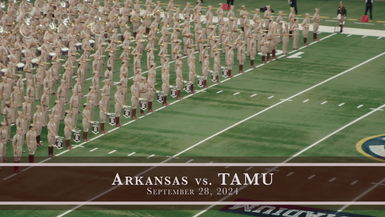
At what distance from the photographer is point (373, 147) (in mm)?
42375

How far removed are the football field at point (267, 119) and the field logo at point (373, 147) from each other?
0.32 meters

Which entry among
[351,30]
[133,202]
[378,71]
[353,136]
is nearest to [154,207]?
[133,202]

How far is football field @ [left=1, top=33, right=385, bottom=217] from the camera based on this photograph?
41750mm

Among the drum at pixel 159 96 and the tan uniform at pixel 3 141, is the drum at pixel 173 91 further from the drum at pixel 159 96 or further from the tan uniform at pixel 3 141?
the tan uniform at pixel 3 141

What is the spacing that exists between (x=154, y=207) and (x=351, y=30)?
Result: 28583 millimetres

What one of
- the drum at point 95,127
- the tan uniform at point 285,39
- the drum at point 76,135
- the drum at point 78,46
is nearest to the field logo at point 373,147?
the drum at point 95,127

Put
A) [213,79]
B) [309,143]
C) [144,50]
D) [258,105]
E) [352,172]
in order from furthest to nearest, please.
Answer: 1. [144,50]
2. [213,79]
3. [258,105]
4. [309,143]
5. [352,172]

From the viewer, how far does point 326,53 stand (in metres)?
57.2

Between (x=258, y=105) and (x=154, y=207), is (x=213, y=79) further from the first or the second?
(x=154, y=207)

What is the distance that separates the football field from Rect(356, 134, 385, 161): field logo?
0.32 m

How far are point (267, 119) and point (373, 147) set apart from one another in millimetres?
5249

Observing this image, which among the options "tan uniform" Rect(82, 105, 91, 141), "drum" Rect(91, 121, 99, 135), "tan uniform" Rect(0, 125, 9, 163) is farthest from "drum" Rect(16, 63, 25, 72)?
"tan uniform" Rect(0, 125, 9, 163)

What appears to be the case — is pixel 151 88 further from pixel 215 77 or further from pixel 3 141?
pixel 3 141

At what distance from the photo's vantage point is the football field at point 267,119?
41.8m
